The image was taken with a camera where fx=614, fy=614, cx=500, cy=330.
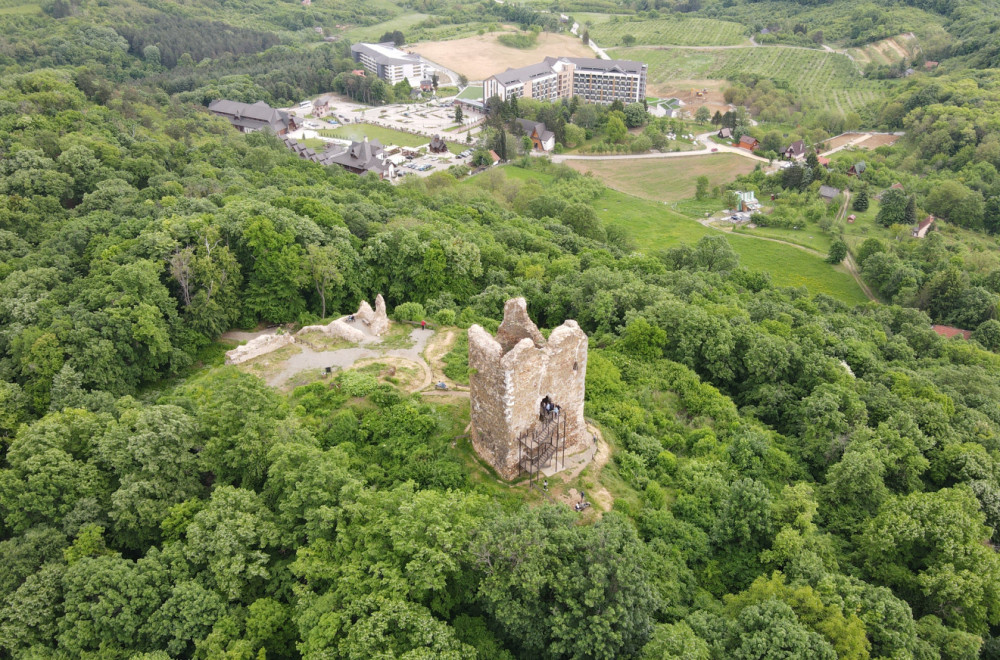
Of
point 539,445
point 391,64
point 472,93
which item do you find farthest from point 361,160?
point 539,445

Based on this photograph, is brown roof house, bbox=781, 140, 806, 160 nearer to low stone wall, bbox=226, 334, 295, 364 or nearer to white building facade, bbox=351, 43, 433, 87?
white building facade, bbox=351, 43, 433, 87

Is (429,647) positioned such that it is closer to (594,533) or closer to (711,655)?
(594,533)

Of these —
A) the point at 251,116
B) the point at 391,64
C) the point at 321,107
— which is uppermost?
the point at 391,64

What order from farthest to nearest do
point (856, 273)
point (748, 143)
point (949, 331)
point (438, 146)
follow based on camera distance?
point (748, 143) < point (438, 146) < point (856, 273) < point (949, 331)

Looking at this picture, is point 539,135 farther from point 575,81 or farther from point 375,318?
point 375,318

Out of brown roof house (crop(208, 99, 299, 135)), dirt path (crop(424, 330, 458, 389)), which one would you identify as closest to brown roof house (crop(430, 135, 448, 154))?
brown roof house (crop(208, 99, 299, 135))

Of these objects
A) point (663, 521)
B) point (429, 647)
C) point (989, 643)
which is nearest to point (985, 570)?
point (989, 643)

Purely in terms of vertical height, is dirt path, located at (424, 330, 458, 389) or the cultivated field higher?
the cultivated field
